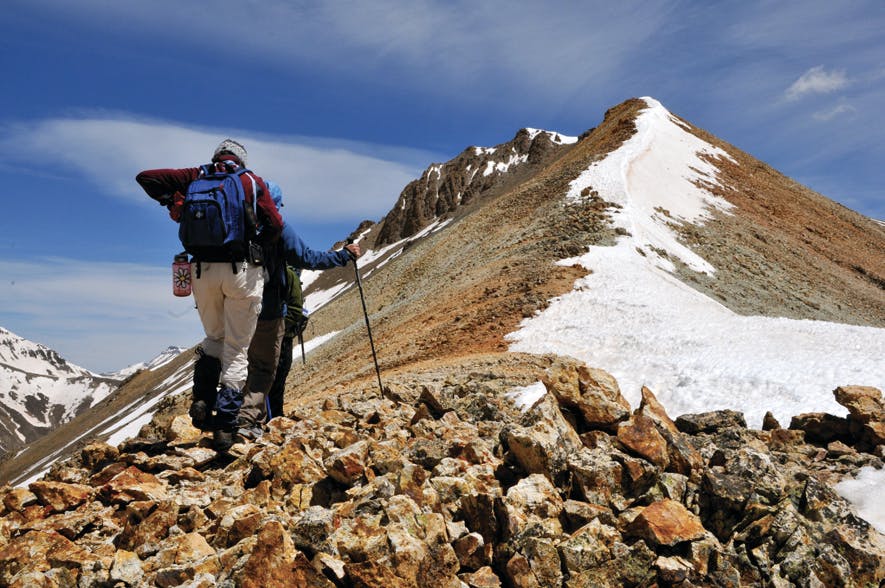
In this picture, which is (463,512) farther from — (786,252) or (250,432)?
(786,252)

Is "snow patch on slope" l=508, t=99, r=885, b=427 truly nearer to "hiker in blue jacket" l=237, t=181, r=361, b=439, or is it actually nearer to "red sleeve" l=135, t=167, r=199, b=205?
"hiker in blue jacket" l=237, t=181, r=361, b=439

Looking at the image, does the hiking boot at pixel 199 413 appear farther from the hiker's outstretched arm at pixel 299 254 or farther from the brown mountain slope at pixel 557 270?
the brown mountain slope at pixel 557 270

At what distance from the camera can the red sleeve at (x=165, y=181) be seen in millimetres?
6535

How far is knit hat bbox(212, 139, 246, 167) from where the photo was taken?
6.68m

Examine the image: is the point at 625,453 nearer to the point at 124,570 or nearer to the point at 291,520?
the point at 291,520

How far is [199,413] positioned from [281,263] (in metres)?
1.99

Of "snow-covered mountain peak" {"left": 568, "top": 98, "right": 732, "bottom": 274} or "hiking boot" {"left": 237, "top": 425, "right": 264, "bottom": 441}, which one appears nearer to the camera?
"hiking boot" {"left": 237, "top": 425, "right": 264, "bottom": 441}

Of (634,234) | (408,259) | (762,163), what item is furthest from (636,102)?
(634,234)

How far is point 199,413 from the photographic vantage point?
6.91 meters

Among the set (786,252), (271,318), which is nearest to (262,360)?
(271,318)

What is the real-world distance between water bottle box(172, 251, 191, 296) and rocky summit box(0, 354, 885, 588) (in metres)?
1.73

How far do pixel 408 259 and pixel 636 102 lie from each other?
27799 millimetres

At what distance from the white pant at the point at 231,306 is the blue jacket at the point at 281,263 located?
617 mm

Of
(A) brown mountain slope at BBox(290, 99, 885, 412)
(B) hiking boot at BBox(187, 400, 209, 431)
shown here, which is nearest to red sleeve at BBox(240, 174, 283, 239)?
(B) hiking boot at BBox(187, 400, 209, 431)
